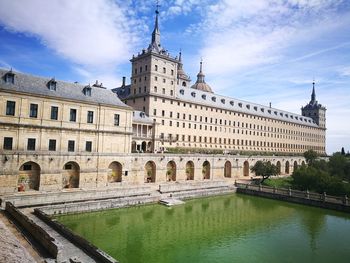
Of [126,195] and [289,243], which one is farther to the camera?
[126,195]

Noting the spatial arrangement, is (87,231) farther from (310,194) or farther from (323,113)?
(323,113)

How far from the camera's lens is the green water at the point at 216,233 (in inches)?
822

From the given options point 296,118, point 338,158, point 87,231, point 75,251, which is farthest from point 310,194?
point 296,118

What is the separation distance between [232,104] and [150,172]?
39.3 m

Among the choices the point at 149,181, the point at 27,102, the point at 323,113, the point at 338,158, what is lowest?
the point at 149,181

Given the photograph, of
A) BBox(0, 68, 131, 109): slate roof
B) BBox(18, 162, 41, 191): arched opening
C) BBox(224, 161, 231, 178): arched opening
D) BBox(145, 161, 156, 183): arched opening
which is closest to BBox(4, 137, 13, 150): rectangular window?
BBox(18, 162, 41, 191): arched opening

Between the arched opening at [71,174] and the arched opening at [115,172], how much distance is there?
479 centimetres

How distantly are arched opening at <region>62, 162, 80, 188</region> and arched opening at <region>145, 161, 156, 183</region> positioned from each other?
11.2 meters

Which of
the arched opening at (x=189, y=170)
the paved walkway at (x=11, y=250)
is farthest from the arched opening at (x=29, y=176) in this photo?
the arched opening at (x=189, y=170)

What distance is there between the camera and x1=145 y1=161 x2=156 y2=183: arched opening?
44406 millimetres

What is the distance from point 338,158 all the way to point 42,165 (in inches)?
2114

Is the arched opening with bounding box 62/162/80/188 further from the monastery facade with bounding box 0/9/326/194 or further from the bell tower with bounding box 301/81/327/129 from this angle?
the bell tower with bounding box 301/81/327/129

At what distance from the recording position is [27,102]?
33000mm

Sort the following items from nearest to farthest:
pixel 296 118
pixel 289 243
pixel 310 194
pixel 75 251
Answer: pixel 75 251, pixel 289 243, pixel 310 194, pixel 296 118
